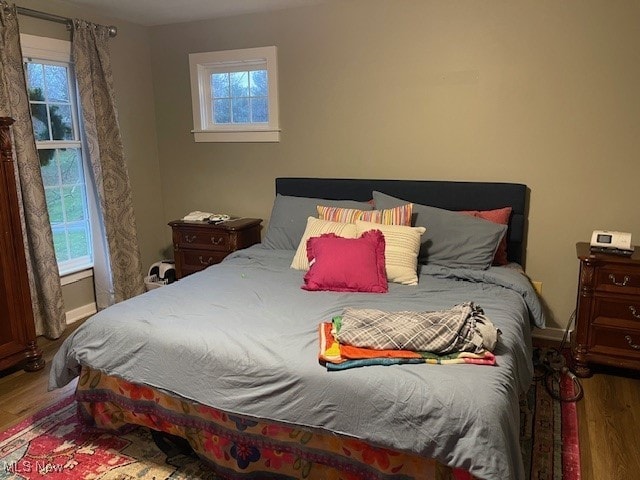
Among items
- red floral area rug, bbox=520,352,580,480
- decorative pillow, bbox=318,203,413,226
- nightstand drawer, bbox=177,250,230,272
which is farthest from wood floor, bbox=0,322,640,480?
decorative pillow, bbox=318,203,413,226

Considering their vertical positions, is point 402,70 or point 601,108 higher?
point 402,70

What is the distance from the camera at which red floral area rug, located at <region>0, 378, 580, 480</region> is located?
6.82ft

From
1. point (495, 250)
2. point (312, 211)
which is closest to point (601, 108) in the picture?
point (495, 250)

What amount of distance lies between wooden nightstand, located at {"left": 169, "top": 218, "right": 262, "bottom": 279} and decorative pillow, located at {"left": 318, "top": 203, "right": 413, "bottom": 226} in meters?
0.83

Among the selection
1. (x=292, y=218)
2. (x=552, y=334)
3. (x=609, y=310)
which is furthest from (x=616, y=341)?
(x=292, y=218)

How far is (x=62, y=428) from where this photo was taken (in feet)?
7.89

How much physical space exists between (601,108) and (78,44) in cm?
353

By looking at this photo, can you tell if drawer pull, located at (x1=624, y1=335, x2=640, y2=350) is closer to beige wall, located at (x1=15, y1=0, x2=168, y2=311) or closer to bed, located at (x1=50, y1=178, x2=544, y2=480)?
bed, located at (x1=50, y1=178, x2=544, y2=480)

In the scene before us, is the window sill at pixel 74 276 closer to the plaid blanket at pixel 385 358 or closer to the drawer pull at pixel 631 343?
the plaid blanket at pixel 385 358

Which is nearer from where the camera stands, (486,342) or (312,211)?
(486,342)

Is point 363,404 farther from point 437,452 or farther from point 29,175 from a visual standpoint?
point 29,175

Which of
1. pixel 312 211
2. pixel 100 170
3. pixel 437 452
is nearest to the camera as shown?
pixel 437 452

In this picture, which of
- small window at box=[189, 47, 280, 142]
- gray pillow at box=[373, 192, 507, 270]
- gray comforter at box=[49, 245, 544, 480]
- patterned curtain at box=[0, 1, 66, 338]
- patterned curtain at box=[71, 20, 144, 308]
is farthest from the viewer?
small window at box=[189, 47, 280, 142]

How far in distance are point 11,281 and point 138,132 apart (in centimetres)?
181
